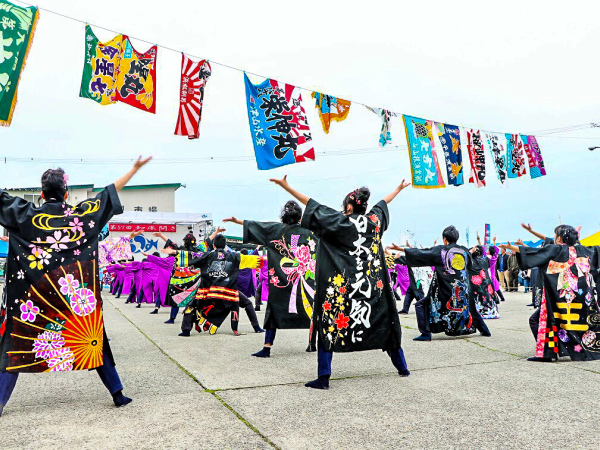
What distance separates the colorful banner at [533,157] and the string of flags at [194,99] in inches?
121

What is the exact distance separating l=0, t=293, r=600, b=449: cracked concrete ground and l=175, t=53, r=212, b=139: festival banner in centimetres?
367

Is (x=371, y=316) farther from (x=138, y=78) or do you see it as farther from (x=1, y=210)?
(x=138, y=78)

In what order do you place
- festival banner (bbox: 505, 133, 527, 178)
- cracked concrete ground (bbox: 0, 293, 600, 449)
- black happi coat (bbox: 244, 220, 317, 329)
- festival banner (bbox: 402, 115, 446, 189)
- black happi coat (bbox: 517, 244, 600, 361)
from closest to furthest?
cracked concrete ground (bbox: 0, 293, 600, 449) → black happi coat (bbox: 517, 244, 600, 361) → black happi coat (bbox: 244, 220, 317, 329) → festival banner (bbox: 402, 115, 446, 189) → festival banner (bbox: 505, 133, 527, 178)

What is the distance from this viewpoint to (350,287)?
428cm

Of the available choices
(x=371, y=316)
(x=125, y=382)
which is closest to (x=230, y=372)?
(x=125, y=382)

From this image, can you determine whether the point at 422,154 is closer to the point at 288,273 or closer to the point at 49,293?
the point at 288,273

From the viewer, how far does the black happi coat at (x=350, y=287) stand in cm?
422

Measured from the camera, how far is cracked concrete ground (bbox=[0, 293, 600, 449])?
2.83m

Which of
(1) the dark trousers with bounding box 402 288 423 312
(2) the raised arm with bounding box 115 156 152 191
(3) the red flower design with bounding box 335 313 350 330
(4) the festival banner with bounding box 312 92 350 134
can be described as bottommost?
(1) the dark trousers with bounding box 402 288 423 312

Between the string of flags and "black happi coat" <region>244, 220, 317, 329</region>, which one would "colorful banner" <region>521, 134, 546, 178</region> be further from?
"black happi coat" <region>244, 220, 317, 329</region>

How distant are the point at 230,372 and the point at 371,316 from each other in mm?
1486

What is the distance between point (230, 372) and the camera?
15.5ft

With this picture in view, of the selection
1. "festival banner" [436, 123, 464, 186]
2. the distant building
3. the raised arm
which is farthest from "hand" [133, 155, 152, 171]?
the distant building

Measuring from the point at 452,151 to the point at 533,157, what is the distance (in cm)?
309
